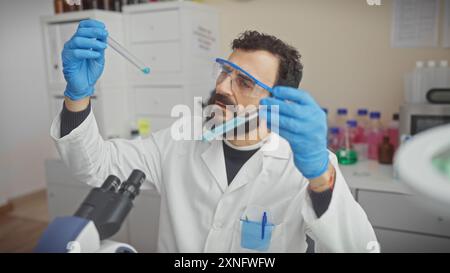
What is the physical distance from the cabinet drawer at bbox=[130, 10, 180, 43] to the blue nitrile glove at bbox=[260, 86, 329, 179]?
0.95 meters

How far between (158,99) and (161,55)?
0.20m

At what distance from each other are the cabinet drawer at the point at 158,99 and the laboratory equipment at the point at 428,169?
115 cm

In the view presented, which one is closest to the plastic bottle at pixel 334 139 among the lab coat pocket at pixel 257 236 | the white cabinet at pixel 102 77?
the lab coat pocket at pixel 257 236

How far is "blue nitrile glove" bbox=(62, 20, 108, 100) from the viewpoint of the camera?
752 mm

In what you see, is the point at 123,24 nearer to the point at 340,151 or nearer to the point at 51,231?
the point at 340,151

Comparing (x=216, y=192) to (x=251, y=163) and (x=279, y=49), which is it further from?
(x=279, y=49)

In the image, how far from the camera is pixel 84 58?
0.77 meters

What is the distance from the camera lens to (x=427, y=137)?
0.48 m

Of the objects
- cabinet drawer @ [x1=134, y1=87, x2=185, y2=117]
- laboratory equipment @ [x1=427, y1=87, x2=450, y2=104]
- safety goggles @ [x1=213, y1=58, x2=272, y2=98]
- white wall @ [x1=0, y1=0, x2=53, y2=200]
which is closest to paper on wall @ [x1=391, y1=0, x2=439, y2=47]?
laboratory equipment @ [x1=427, y1=87, x2=450, y2=104]

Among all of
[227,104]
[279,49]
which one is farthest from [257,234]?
[279,49]
